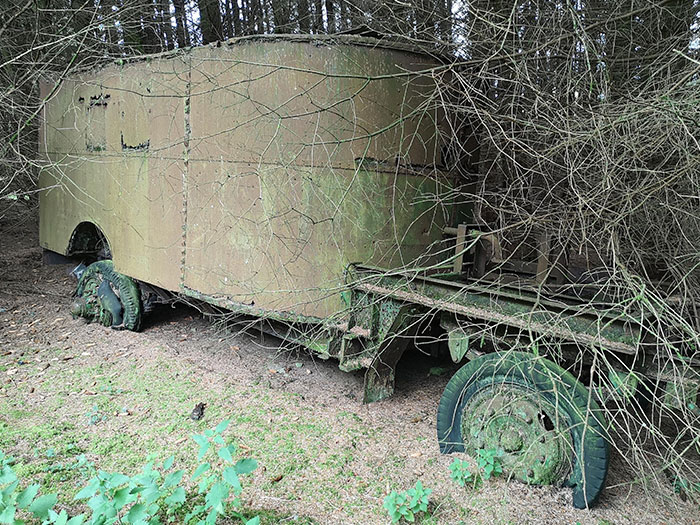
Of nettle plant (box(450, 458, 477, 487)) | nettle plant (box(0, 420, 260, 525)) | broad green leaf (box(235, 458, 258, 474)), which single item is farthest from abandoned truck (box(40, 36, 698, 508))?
nettle plant (box(0, 420, 260, 525))

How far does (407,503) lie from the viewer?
3.15 m

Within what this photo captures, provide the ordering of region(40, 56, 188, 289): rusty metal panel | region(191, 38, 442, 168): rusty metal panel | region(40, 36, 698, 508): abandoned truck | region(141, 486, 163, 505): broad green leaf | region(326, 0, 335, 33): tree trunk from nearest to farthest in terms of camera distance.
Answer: region(141, 486, 163, 505): broad green leaf, region(40, 36, 698, 508): abandoned truck, region(191, 38, 442, 168): rusty metal panel, region(40, 56, 188, 289): rusty metal panel, region(326, 0, 335, 33): tree trunk

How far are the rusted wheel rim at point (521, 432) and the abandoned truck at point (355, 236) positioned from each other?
0.01 meters

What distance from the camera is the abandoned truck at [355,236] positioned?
3.28m

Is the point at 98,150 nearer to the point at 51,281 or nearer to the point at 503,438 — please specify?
the point at 51,281

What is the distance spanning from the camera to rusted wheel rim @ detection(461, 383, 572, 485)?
3191 millimetres

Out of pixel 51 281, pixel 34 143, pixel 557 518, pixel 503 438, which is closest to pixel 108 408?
pixel 503 438

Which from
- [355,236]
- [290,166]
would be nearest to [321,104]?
[290,166]

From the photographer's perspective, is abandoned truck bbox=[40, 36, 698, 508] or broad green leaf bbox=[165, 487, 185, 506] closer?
broad green leaf bbox=[165, 487, 185, 506]

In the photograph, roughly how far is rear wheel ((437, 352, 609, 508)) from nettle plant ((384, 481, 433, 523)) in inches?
21.9

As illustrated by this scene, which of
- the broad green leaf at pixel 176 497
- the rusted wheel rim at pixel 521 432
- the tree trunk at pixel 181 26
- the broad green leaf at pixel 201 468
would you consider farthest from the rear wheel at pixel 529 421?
the tree trunk at pixel 181 26

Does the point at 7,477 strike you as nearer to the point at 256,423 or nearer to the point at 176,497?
the point at 176,497

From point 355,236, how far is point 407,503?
2.12m

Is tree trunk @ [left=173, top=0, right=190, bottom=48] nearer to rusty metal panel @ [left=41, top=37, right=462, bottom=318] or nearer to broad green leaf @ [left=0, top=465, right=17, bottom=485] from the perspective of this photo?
rusty metal panel @ [left=41, top=37, right=462, bottom=318]
